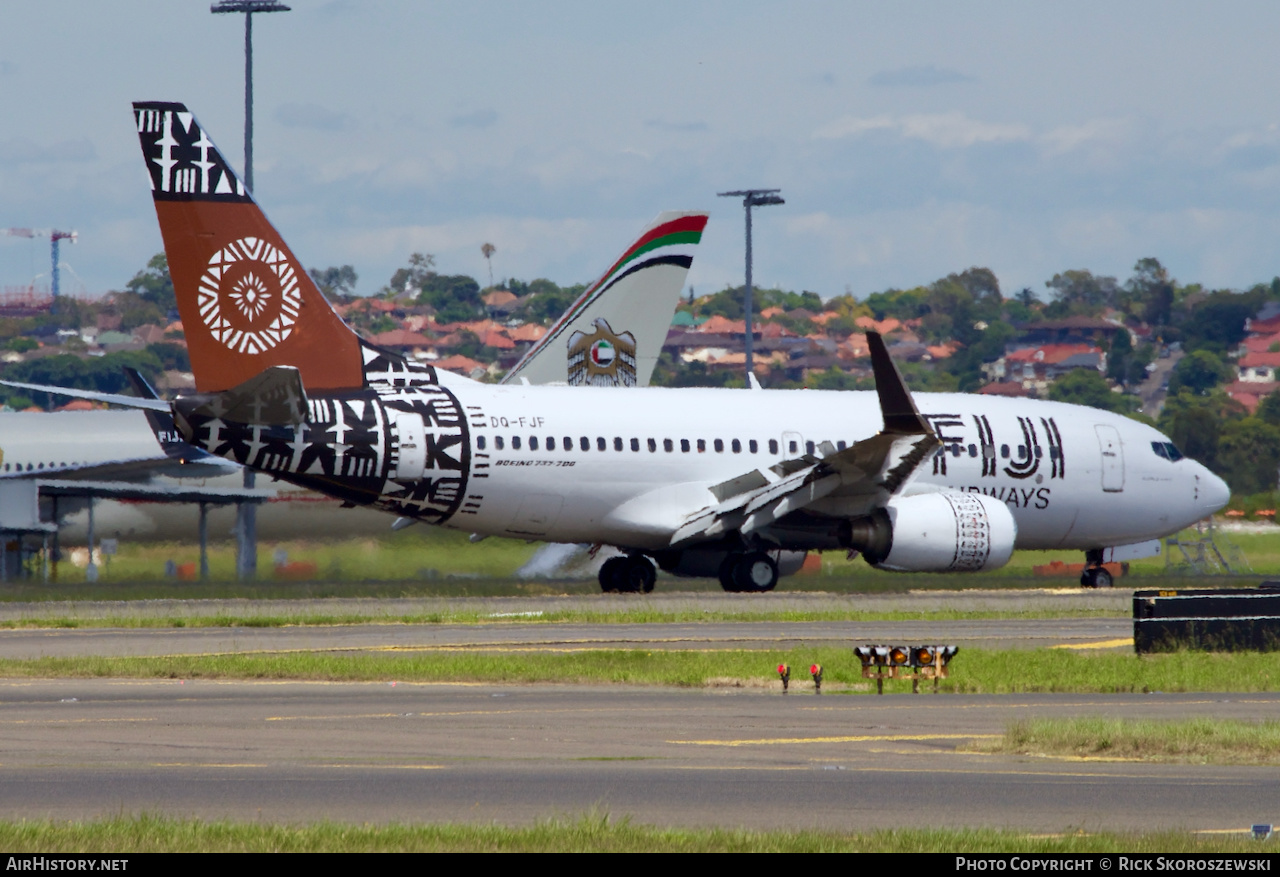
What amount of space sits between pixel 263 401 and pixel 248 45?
18181mm

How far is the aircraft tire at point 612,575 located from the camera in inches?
1523

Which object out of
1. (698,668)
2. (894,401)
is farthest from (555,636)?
(894,401)

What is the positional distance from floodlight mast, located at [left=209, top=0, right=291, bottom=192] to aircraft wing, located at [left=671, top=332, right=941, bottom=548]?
1587cm

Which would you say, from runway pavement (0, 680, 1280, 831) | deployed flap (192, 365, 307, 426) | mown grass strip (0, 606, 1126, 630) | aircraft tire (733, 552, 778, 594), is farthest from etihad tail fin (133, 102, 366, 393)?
runway pavement (0, 680, 1280, 831)

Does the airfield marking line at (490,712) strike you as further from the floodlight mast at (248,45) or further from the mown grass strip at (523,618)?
the floodlight mast at (248,45)

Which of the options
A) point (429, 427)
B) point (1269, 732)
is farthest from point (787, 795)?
point (429, 427)

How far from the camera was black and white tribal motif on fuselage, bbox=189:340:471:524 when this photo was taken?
3415cm

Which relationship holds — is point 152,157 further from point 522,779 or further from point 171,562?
point 522,779

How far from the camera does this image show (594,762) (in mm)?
15039

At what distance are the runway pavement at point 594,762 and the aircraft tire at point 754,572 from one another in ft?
56.5

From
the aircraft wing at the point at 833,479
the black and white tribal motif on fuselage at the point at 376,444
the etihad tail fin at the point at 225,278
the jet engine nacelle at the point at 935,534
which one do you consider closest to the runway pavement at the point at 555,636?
the black and white tribal motif on fuselage at the point at 376,444

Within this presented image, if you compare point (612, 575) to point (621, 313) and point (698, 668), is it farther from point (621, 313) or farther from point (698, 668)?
point (698, 668)

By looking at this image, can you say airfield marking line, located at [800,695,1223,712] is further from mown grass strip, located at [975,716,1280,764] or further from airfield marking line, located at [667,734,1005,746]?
mown grass strip, located at [975,716,1280,764]

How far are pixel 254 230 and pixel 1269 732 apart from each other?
23.8 metres
